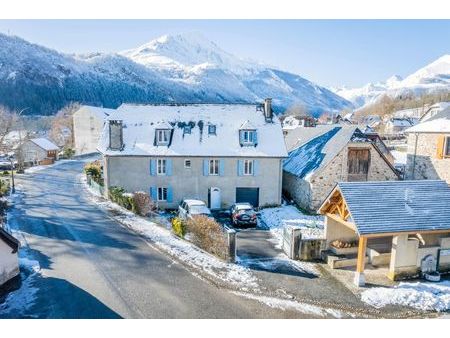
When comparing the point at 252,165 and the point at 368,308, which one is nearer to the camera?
the point at 368,308

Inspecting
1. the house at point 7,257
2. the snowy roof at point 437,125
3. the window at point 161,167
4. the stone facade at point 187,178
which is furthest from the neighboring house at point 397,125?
the house at point 7,257

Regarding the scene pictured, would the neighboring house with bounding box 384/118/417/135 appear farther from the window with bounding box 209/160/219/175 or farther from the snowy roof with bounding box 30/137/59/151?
the snowy roof with bounding box 30/137/59/151

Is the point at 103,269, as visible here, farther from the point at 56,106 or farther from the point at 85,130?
the point at 56,106

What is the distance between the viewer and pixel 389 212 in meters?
13.7

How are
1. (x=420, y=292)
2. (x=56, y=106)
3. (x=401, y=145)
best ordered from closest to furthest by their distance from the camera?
(x=420, y=292) < (x=401, y=145) < (x=56, y=106)

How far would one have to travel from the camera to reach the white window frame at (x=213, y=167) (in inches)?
1000

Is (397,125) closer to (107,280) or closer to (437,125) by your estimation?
(437,125)

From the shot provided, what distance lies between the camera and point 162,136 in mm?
25906

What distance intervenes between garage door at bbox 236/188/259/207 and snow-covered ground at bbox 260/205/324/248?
4.36 ft

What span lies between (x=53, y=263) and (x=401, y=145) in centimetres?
5896

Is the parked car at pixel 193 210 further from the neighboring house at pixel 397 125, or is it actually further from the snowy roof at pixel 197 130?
the neighboring house at pixel 397 125

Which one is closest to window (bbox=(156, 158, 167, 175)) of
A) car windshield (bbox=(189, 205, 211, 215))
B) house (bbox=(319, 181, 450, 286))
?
car windshield (bbox=(189, 205, 211, 215))

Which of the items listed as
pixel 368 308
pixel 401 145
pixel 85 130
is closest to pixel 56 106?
pixel 85 130

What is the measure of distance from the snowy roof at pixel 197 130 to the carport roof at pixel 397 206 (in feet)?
37.1
